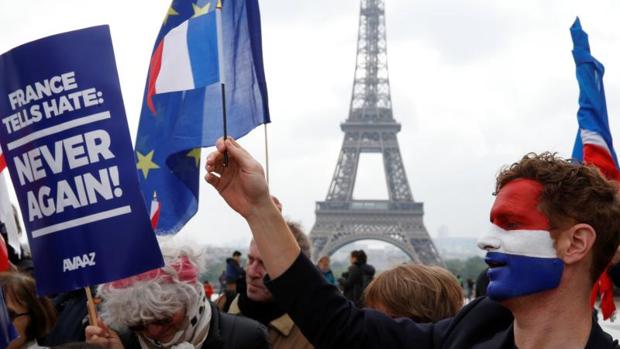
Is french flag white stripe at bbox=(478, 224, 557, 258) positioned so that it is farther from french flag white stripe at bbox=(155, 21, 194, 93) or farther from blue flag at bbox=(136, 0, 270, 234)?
french flag white stripe at bbox=(155, 21, 194, 93)

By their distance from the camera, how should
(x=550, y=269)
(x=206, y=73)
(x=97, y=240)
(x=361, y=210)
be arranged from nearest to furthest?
(x=550, y=269) → (x=97, y=240) → (x=206, y=73) → (x=361, y=210)

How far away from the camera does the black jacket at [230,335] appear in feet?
14.3

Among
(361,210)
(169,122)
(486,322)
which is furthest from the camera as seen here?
(361,210)

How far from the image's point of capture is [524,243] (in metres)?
2.66

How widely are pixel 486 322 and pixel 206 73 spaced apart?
204 centimetres

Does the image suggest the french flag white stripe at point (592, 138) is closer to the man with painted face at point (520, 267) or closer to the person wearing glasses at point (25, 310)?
the person wearing glasses at point (25, 310)

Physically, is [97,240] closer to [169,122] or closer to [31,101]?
[31,101]

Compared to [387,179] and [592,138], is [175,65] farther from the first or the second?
[387,179]

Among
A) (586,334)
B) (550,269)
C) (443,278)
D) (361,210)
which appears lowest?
(361,210)

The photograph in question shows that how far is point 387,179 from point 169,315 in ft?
190

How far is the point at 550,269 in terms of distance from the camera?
2.65 metres

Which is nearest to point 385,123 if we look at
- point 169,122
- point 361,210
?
point 361,210

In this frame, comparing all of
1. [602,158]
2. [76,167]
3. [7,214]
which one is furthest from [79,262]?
[602,158]

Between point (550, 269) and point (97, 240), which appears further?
point (97, 240)
